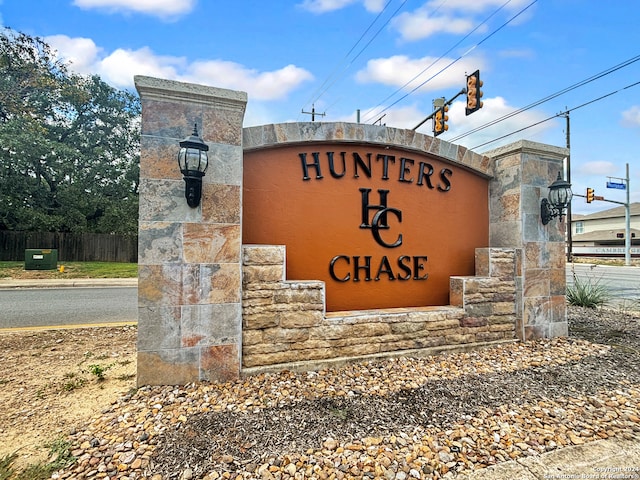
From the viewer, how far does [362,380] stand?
132 inches

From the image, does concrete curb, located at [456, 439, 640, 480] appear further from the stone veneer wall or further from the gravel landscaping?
the stone veneer wall

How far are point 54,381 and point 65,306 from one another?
4905 millimetres

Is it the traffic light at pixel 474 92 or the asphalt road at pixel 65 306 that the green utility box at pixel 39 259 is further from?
the traffic light at pixel 474 92

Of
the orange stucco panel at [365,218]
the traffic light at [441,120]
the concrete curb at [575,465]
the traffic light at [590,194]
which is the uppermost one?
the traffic light at [441,120]

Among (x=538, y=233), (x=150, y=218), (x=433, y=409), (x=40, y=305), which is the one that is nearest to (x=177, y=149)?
(x=150, y=218)

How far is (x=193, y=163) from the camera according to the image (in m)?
3.10

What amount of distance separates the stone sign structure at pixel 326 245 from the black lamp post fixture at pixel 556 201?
0.13m

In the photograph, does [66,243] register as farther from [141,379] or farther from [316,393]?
[316,393]

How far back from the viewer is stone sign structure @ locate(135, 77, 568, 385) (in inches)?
128

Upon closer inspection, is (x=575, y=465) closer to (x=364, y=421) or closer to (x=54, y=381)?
(x=364, y=421)

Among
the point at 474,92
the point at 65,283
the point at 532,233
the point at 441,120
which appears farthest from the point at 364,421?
the point at 65,283

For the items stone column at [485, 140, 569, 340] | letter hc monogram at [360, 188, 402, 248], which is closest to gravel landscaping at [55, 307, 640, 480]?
stone column at [485, 140, 569, 340]

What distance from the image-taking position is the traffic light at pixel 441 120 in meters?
10.4

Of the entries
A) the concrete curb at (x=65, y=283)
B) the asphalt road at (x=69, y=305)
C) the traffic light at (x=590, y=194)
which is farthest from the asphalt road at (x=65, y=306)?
the traffic light at (x=590, y=194)
